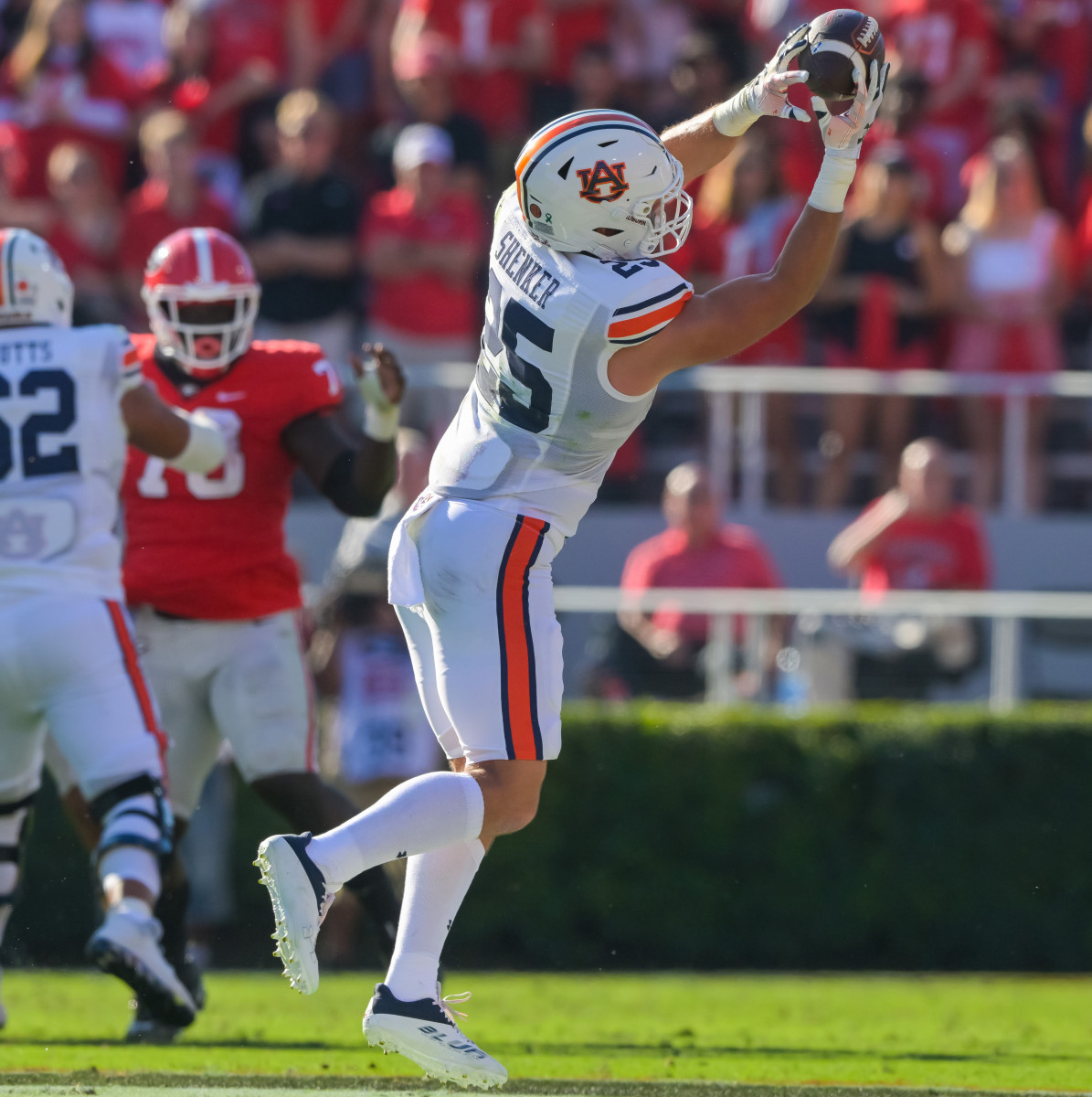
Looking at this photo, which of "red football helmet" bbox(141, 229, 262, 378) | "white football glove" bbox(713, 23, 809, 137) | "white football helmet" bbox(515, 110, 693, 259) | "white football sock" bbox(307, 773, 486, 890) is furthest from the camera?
"red football helmet" bbox(141, 229, 262, 378)

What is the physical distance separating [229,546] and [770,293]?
220 centimetres

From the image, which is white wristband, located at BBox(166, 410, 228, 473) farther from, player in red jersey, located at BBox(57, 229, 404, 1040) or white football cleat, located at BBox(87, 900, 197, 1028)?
white football cleat, located at BBox(87, 900, 197, 1028)

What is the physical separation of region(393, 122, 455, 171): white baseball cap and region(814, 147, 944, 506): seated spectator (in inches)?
83.4

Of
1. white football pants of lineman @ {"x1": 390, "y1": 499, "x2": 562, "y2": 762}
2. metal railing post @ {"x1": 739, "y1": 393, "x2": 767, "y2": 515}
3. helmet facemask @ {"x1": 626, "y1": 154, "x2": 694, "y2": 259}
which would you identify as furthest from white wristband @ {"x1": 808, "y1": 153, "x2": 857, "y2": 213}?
metal railing post @ {"x1": 739, "y1": 393, "x2": 767, "y2": 515}

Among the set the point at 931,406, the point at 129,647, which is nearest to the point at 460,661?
the point at 129,647

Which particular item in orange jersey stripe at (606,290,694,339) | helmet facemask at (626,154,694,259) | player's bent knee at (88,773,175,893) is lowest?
player's bent knee at (88,773,175,893)

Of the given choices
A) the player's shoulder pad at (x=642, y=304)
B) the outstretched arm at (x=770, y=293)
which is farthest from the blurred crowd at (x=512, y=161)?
the player's shoulder pad at (x=642, y=304)

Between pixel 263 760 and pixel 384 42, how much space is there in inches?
260

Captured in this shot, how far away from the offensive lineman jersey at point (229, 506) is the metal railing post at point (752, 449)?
4.25 meters

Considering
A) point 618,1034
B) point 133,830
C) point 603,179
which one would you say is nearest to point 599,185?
point 603,179

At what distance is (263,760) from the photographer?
5.95 meters

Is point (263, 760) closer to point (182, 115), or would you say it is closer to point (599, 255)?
point (599, 255)

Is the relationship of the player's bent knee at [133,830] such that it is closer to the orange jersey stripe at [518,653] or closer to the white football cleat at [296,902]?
the white football cleat at [296,902]

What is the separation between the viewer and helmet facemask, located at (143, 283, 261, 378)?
6.04 meters
